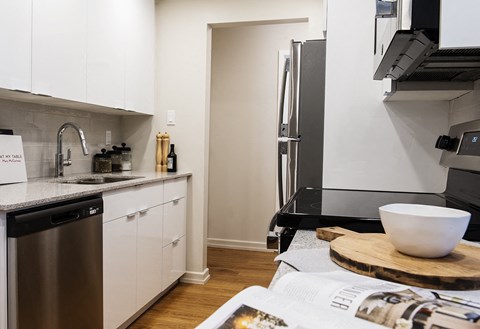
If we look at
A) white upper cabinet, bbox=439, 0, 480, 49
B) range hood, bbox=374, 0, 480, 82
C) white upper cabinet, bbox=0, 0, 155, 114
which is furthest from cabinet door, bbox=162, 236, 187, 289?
white upper cabinet, bbox=439, 0, 480, 49

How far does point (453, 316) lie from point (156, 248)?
220 centimetres

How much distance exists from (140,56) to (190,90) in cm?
46

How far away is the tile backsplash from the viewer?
Result: 2.06 metres

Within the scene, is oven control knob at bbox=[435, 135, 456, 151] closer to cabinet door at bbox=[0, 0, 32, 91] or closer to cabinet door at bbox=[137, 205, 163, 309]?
cabinet door at bbox=[137, 205, 163, 309]

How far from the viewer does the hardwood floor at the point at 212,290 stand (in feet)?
7.73

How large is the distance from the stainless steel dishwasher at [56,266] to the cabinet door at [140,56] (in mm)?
1113

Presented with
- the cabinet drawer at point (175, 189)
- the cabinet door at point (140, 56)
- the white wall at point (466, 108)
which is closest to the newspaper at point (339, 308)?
the white wall at point (466, 108)

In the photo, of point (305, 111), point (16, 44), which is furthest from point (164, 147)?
point (16, 44)

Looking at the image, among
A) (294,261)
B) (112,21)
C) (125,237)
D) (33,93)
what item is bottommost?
(125,237)

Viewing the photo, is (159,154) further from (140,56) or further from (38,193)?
(38,193)

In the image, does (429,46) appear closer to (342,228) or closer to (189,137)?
(342,228)

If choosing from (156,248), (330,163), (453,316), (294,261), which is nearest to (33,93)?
(156,248)

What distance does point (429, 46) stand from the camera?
903 millimetres

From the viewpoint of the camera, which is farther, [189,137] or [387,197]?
[189,137]
